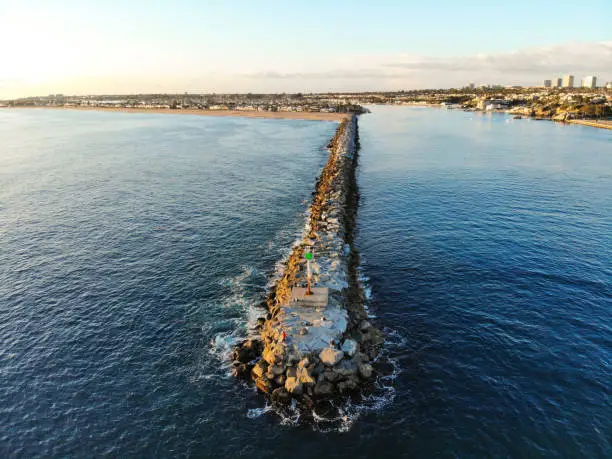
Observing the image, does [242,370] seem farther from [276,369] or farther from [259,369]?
[276,369]

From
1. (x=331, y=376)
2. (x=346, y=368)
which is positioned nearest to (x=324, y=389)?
(x=331, y=376)

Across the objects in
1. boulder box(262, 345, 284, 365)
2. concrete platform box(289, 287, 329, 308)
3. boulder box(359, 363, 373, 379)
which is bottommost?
boulder box(359, 363, 373, 379)

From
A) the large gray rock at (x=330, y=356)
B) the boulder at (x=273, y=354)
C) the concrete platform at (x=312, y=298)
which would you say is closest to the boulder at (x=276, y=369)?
the boulder at (x=273, y=354)

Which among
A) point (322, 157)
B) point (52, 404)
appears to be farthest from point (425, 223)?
point (322, 157)

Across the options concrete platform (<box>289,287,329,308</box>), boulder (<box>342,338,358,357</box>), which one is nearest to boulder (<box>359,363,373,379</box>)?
boulder (<box>342,338,358,357</box>)

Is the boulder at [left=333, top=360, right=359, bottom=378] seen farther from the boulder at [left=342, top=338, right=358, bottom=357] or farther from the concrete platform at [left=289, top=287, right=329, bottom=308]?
the concrete platform at [left=289, top=287, right=329, bottom=308]

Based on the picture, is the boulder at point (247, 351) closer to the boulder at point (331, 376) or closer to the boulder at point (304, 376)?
the boulder at point (304, 376)

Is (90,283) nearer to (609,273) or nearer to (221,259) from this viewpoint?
(221,259)

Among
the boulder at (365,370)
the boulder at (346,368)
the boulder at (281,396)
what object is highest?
the boulder at (346,368)
